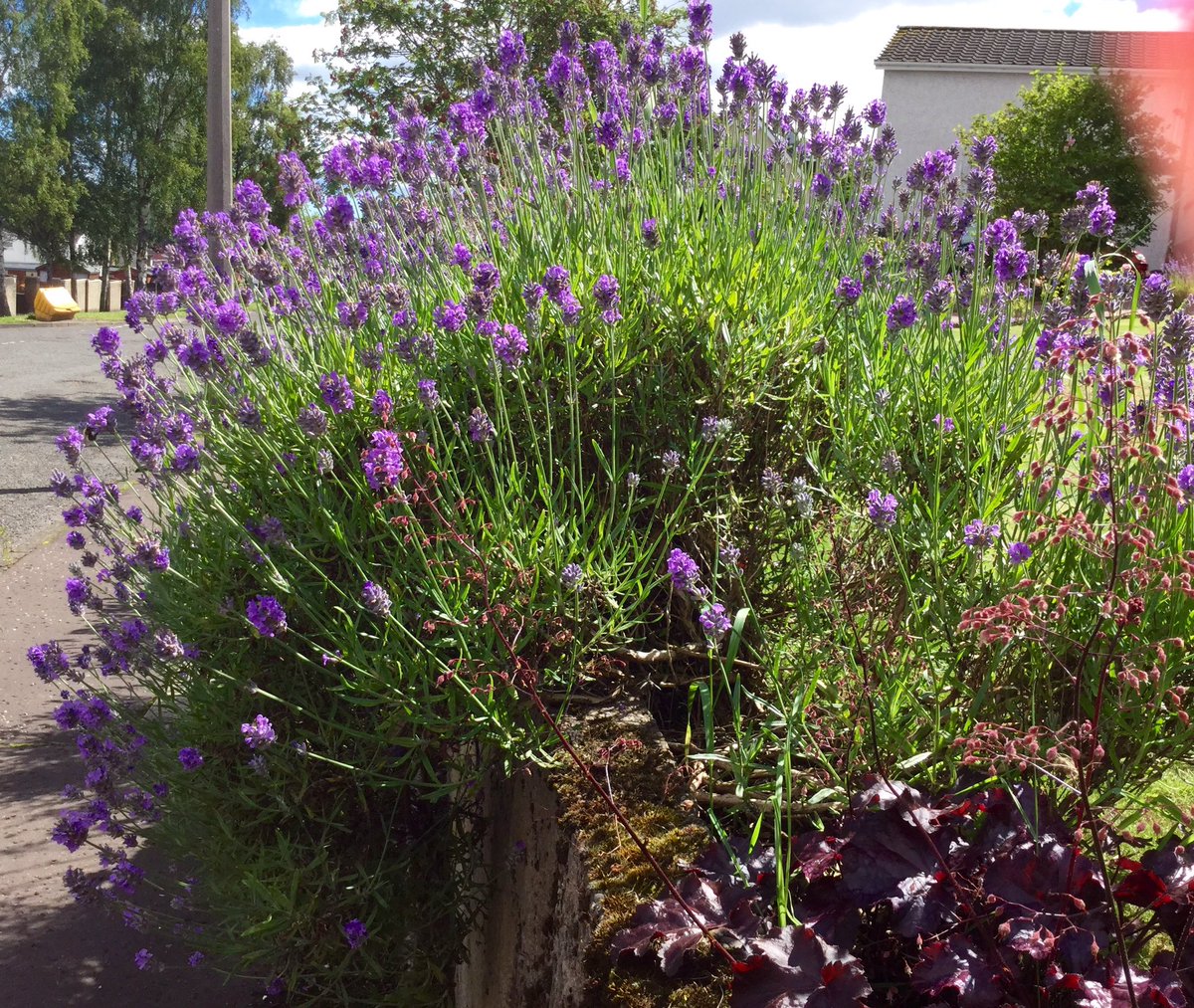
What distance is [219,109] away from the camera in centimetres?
827

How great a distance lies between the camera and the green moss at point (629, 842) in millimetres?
1984

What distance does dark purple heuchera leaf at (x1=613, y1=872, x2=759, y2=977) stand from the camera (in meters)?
1.88

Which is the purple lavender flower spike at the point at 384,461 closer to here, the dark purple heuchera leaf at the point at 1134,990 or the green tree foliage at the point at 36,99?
the dark purple heuchera leaf at the point at 1134,990

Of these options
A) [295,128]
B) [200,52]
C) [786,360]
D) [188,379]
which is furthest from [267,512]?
[200,52]

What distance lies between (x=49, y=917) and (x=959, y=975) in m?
3.23

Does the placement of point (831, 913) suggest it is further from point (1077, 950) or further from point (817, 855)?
point (1077, 950)

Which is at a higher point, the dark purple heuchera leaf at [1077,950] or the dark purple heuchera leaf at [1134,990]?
the dark purple heuchera leaf at [1077,950]

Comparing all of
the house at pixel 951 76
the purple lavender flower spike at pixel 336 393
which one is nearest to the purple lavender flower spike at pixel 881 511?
the purple lavender flower spike at pixel 336 393

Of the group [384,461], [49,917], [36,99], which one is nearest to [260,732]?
[384,461]

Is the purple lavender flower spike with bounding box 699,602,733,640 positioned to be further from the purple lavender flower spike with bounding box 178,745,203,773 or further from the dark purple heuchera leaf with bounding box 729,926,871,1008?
the purple lavender flower spike with bounding box 178,745,203,773

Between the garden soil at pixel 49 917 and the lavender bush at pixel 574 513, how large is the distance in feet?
0.86

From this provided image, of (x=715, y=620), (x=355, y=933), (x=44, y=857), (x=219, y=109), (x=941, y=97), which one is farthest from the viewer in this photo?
(x=941, y=97)

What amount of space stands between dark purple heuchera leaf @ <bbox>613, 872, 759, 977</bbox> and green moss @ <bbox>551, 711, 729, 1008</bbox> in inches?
3.1

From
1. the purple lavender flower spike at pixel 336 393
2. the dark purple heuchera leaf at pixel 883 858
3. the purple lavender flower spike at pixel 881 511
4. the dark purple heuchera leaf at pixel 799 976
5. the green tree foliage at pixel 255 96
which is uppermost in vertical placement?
the green tree foliage at pixel 255 96
